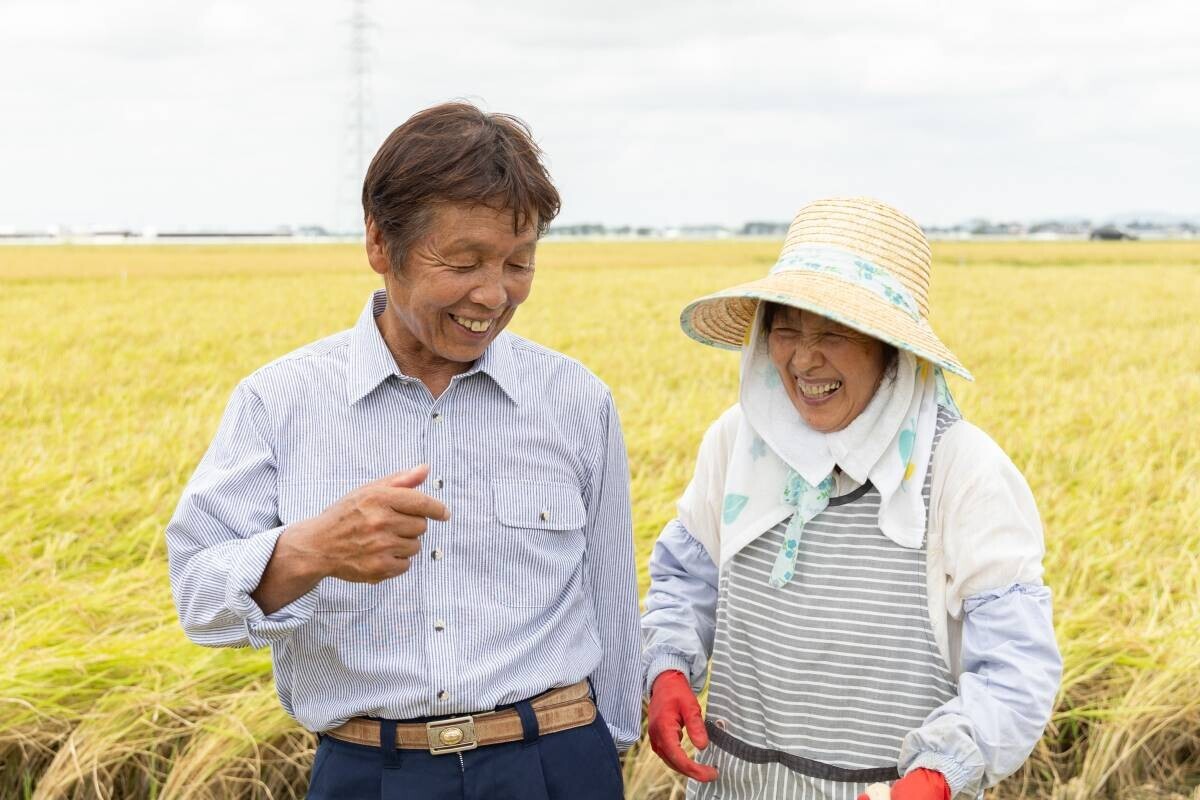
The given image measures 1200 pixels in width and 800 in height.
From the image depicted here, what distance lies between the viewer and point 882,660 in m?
1.79

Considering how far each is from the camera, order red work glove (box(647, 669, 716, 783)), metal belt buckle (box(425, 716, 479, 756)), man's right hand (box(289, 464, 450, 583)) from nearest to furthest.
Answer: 1. man's right hand (box(289, 464, 450, 583))
2. metal belt buckle (box(425, 716, 479, 756))
3. red work glove (box(647, 669, 716, 783))

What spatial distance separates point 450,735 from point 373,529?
39 cm

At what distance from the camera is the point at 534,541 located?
1812 millimetres

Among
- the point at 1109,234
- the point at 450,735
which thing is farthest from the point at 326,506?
the point at 1109,234

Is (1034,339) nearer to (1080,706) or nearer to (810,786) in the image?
(1080,706)

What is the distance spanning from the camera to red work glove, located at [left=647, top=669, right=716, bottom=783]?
6.07ft

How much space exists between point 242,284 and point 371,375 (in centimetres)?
1929

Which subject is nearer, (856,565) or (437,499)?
(437,499)

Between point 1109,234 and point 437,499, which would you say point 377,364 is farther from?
point 1109,234

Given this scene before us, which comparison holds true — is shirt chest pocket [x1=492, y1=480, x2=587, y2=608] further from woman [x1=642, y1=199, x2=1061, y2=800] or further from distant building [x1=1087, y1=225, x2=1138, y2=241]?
distant building [x1=1087, y1=225, x2=1138, y2=241]

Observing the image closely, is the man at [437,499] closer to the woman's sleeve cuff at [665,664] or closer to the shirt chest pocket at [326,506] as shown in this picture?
the shirt chest pocket at [326,506]

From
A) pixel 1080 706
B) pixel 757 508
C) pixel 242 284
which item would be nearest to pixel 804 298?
pixel 757 508

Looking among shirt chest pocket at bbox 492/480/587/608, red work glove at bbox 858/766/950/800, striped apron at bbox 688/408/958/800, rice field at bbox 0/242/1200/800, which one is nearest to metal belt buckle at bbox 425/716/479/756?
shirt chest pocket at bbox 492/480/587/608

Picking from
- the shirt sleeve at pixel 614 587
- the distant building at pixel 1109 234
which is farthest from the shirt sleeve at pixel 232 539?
the distant building at pixel 1109 234
